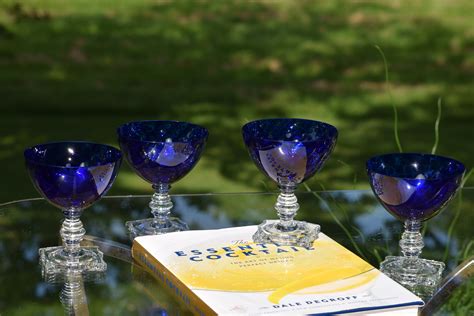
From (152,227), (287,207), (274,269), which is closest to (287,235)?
(287,207)

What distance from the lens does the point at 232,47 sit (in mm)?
5699

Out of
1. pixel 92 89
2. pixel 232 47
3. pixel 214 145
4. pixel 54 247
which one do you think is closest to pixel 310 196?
pixel 54 247

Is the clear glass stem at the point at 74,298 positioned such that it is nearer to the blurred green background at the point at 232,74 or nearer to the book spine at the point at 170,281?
the book spine at the point at 170,281

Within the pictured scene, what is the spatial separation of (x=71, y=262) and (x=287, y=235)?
1.10ft

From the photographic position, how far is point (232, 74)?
211 inches

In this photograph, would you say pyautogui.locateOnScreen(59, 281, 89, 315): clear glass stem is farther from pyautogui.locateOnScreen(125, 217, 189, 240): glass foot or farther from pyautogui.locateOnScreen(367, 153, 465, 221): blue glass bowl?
Result: pyautogui.locateOnScreen(367, 153, 465, 221): blue glass bowl

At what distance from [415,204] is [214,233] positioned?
33 centimetres

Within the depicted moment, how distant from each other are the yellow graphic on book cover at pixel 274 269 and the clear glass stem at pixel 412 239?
96mm

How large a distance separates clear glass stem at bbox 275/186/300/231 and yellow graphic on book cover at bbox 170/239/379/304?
0.20ft

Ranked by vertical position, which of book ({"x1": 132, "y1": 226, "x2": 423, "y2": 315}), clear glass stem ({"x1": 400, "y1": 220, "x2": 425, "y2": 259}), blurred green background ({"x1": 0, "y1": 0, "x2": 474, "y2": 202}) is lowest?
blurred green background ({"x1": 0, "y1": 0, "x2": 474, "y2": 202})

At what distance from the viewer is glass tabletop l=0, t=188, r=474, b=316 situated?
126cm

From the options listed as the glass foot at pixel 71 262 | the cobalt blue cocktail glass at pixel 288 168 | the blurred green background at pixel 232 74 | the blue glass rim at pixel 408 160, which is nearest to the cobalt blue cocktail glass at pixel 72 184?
the glass foot at pixel 71 262

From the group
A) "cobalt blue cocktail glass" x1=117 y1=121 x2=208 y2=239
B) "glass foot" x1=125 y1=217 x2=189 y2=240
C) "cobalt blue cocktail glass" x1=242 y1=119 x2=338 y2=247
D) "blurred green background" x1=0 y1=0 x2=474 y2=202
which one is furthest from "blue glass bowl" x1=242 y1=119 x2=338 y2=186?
"blurred green background" x1=0 y1=0 x2=474 y2=202

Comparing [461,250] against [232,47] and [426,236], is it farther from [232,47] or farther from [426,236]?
Result: [232,47]
